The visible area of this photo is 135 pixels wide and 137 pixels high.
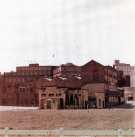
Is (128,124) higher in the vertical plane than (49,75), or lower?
lower

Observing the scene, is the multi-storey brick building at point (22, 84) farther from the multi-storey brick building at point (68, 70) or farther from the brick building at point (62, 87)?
the multi-storey brick building at point (68, 70)

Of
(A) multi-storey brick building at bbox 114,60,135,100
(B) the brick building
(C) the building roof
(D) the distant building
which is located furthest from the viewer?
(D) the distant building

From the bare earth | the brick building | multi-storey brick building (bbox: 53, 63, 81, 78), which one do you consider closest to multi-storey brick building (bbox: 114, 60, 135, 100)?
the brick building

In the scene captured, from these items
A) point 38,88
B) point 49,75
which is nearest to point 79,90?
point 38,88

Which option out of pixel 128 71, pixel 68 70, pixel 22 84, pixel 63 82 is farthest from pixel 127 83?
pixel 63 82

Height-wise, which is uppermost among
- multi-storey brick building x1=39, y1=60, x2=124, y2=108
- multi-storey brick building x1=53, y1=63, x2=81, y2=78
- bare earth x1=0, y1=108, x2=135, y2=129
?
multi-storey brick building x1=53, y1=63, x2=81, y2=78

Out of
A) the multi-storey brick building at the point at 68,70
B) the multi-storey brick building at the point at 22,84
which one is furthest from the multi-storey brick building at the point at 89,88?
the multi-storey brick building at the point at 22,84

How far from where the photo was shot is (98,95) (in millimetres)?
58688

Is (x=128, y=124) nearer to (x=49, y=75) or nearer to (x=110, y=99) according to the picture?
(x=110, y=99)

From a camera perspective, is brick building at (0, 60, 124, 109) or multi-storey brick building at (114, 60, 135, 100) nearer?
brick building at (0, 60, 124, 109)

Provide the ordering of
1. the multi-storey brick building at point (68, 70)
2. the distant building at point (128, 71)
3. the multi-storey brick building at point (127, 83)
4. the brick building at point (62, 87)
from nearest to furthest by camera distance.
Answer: the brick building at point (62, 87) → the multi-storey brick building at point (68, 70) → the multi-storey brick building at point (127, 83) → the distant building at point (128, 71)

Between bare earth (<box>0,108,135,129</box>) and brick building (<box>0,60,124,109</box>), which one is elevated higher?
brick building (<box>0,60,124,109</box>)

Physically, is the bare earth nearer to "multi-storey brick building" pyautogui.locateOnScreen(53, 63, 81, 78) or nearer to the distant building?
"multi-storey brick building" pyautogui.locateOnScreen(53, 63, 81, 78)

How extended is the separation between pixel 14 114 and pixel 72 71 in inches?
934
